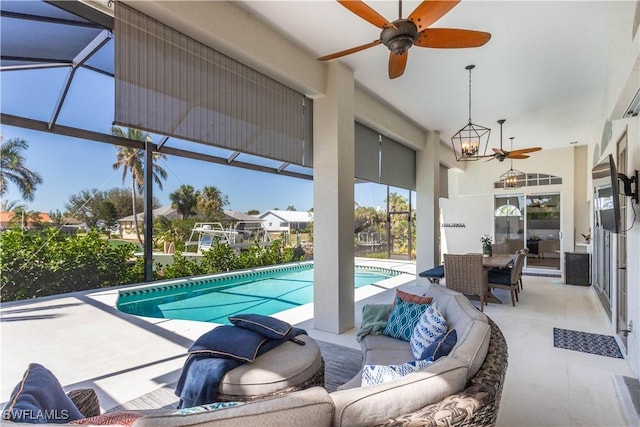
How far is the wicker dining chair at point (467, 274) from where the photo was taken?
4.75 meters

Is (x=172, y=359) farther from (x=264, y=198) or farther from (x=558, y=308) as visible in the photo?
(x=264, y=198)

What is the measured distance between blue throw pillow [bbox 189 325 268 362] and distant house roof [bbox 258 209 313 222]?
986 centimetres

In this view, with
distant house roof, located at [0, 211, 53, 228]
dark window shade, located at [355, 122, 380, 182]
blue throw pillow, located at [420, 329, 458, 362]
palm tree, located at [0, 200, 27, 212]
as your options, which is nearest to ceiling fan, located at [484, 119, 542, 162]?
dark window shade, located at [355, 122, 380, 182]

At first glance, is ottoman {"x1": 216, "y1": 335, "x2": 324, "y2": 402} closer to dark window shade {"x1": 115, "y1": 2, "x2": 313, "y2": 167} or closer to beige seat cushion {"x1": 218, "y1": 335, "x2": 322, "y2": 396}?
beige seat cushion {"x1": 218, "y1": 335, "x2": 322, "y2": 396}

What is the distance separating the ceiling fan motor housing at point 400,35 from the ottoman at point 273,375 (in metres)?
2.31

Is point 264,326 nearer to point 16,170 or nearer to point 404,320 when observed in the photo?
point 404,320

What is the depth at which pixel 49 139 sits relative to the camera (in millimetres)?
6949

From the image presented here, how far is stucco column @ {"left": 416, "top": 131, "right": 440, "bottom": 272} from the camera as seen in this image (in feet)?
21.6

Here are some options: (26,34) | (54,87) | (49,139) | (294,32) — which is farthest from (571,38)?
(49,139)

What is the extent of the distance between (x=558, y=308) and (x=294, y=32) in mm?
5627

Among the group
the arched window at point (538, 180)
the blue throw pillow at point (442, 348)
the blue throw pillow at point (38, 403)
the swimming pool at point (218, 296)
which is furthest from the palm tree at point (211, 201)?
the blue throw pillow at point (442, 348)

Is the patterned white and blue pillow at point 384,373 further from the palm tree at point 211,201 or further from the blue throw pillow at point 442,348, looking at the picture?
the palm tree at point 211,201

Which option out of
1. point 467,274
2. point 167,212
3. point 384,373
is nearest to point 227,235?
point 167,212

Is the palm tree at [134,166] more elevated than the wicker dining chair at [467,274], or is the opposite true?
the palm tree at [134,166]
